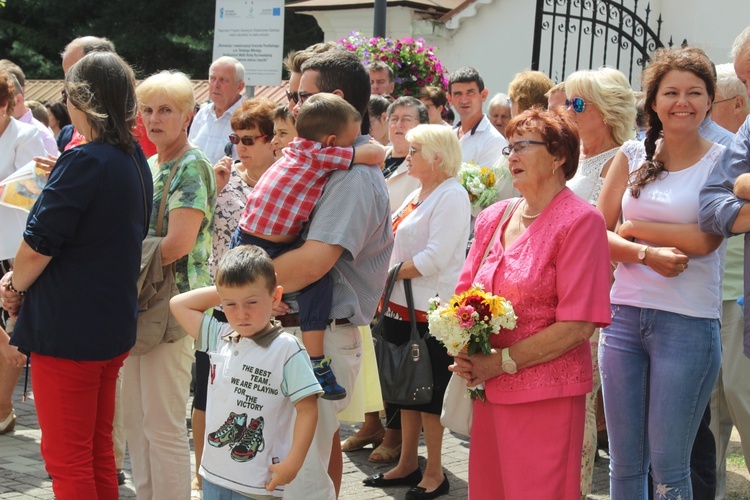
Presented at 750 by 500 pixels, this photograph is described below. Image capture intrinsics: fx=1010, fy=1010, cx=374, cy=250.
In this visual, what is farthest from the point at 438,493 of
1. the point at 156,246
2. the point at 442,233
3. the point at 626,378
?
the point at 156,246

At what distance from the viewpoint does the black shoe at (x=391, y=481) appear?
19.4ft

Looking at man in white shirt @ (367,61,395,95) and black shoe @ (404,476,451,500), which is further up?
man in white shirt @ (367,61,395,95)

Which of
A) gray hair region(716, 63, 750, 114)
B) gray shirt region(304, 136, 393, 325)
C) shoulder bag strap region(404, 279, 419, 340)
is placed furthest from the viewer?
shoulder bag strap region(404, 279, 419, 340)

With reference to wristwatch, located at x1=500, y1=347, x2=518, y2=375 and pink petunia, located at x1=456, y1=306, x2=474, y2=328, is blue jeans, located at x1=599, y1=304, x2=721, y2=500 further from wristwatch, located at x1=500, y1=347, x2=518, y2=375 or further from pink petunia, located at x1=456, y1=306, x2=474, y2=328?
pink petunia, located at x1=456, y1=306, x2=474, y2=328

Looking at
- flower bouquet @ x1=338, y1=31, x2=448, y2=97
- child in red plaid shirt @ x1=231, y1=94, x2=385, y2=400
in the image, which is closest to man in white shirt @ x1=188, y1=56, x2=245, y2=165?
flower bouquet @ x1=338, y1=31, x2=448, y2=97

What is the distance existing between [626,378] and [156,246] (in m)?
2.18

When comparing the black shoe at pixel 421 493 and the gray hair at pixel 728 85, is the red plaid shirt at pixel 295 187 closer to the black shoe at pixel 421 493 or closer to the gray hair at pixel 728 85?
the black shoe at pixel 421 493

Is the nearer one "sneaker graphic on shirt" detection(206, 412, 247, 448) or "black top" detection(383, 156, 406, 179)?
"sneaker graphic on shirt" detection(206, 412, 247, 448)

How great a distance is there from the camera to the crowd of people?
149 inches

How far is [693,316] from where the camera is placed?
4094mm

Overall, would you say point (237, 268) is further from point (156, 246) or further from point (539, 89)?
point (539, 89)

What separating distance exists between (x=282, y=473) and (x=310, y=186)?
1171 mm

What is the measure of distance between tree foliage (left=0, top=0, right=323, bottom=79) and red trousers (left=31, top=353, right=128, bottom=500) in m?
24.4

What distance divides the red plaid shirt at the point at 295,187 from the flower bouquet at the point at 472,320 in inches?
26.9
